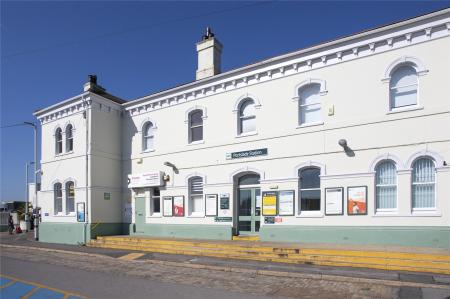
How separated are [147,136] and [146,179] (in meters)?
2.33

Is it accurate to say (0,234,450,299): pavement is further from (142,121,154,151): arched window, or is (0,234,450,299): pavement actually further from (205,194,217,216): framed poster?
(142,121,154,151): arched window

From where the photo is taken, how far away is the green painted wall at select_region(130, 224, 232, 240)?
15.4 meters

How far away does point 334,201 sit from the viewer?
42.3 ft

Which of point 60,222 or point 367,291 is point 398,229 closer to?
point 367,291

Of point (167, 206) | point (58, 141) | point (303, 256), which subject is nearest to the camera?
point (303, 256)

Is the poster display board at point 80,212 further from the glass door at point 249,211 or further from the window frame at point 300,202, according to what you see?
the window frame at point 300,202

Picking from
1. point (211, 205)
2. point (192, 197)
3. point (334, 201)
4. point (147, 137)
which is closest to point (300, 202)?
point (334, 201)

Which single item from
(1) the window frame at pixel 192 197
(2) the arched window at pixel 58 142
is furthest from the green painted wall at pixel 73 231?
(1) the window frame at pixel 192 197

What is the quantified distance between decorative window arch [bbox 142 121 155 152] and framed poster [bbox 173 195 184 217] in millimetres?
3297

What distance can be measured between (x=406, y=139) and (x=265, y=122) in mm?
5211

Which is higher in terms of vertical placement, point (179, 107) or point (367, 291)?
point (179, 107)

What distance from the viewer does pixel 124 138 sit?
19.9m

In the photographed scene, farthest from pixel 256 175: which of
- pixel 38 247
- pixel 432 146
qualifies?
pixel 38 247

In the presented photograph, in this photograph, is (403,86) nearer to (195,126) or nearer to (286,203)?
(286,203)
